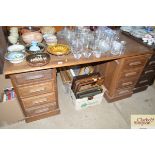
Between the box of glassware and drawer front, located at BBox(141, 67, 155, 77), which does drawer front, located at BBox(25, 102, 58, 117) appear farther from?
drawer front, located at BBox(141, 67, 155, 77)

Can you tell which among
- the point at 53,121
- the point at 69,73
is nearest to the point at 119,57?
the point at 69,73

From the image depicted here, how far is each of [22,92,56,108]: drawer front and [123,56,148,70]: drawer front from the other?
885mm

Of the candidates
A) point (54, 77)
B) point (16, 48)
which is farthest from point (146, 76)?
point (16, 48)

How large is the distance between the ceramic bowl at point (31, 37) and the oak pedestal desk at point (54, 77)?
1.06ft

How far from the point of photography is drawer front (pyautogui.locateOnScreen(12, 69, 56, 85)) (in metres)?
1.35

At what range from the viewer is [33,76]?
1.39 meters

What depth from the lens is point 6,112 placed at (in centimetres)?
159

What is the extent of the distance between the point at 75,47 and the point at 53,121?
0.92 m

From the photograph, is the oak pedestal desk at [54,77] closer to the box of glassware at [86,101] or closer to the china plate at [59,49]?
the china plate at [59,49]

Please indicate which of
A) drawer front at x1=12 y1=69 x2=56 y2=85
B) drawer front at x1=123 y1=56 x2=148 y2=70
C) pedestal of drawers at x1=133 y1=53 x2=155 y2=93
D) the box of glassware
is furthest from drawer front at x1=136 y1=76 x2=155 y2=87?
drawer front at x1=12 y1=69 x2=56 y2=85

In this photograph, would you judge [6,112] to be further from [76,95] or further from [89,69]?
[89,69]

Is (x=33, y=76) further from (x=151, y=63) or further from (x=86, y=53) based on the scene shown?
(x=151, y=63)

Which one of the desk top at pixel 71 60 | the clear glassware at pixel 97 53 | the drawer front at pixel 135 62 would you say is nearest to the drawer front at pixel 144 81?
the drawer front at pixel 135 62

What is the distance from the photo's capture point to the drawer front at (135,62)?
1679mm
